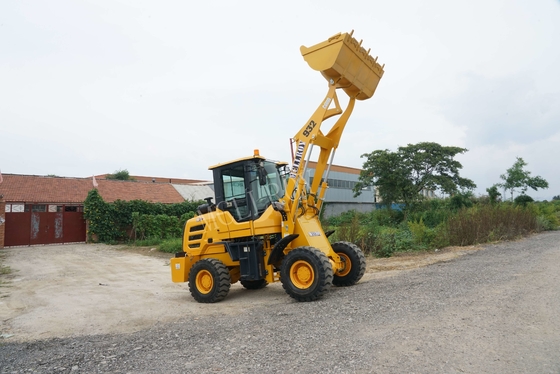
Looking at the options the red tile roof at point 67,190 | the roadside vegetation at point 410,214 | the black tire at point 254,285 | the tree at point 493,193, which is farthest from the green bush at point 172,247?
the tree at point 493,193

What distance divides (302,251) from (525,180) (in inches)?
1199

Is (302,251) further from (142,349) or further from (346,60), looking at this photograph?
(346,60)

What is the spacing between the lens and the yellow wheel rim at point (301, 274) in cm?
716

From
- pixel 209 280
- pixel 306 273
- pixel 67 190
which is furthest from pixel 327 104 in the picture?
pixel 67 190

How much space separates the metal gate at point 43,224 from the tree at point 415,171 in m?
20.3

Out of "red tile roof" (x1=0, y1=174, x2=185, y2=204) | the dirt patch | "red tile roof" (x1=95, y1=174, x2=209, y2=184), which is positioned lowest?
the dirt patch

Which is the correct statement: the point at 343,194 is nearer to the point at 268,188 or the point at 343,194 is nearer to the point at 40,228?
the point at 40,228

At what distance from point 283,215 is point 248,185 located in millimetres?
1006

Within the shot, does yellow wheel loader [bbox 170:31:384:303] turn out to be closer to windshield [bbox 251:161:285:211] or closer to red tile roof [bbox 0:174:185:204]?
windshield [bbox 251:161:285:211]

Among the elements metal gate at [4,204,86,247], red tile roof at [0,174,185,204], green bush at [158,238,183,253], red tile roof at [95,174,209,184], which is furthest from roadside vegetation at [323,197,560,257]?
red tile roof at [95,174,209,184]

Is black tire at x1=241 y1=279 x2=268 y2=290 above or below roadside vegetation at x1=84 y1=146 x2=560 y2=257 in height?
below

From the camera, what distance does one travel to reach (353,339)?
4.78m

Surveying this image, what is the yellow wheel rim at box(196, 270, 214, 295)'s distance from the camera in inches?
329

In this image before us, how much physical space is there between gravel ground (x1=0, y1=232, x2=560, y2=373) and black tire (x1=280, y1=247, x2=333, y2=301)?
200mm
